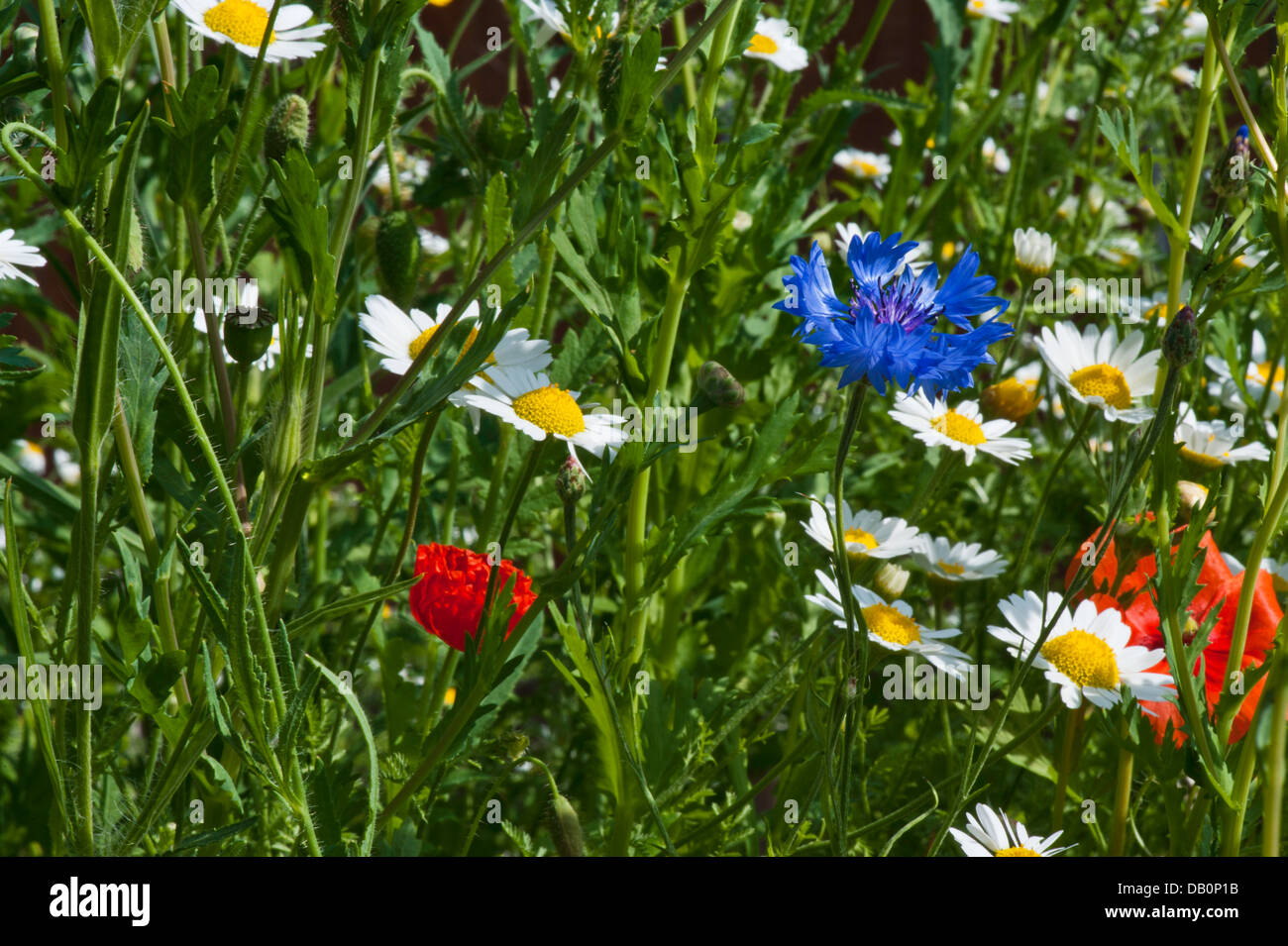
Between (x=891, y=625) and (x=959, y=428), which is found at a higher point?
(x=959, y=428)

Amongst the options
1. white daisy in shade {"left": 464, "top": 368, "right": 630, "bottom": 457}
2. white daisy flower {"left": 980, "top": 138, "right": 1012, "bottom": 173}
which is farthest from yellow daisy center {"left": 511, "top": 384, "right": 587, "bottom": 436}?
white daisy flower {"left": 980, "top": 138, "right": 1012, "bottom": 173}

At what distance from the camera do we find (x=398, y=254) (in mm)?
716

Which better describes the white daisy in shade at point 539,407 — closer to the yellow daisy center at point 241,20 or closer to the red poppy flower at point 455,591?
the red poppy flower at point 455,591

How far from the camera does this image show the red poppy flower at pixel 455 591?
611 mm

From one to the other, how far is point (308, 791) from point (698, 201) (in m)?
0.39

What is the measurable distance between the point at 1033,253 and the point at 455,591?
56cm

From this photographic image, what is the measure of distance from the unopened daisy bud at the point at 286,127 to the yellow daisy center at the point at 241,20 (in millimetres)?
43

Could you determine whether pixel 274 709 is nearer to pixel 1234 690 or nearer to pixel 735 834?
pixel 735 834

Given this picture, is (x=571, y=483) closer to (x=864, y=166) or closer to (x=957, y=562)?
(x=957, y=562)

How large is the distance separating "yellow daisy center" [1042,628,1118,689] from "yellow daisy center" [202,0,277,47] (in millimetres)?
559

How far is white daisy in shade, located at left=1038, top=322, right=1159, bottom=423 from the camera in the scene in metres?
0.68

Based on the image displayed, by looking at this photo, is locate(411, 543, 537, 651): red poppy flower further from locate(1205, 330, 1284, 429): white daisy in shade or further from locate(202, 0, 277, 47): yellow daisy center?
locate(1205, 330, 1284, 429): white daisy in shade

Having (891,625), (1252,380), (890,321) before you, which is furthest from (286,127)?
(1252,380)

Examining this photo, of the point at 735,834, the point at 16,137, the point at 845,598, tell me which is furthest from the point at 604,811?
the point at 16,137
